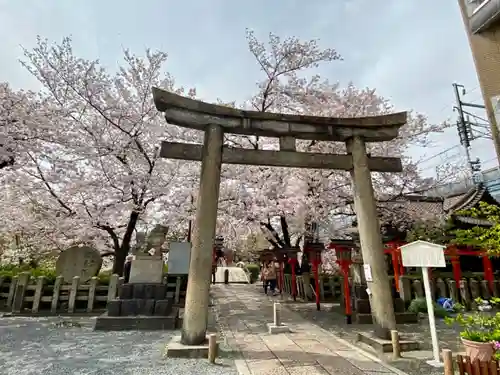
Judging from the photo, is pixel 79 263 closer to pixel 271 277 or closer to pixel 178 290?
pixel 178 290

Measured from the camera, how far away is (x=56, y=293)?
9.93 m

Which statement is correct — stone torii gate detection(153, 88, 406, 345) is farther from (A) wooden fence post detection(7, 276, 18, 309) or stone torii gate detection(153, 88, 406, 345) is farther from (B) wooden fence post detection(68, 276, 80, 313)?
(A) wooden fence post detection(7, 276, 18, 309)

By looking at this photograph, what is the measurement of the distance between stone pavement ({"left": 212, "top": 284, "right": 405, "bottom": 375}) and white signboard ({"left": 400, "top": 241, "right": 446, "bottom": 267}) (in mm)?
1797

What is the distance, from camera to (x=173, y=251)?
598cm

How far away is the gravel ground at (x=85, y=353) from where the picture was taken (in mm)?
4656

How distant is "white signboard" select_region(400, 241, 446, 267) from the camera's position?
5208 millimetres

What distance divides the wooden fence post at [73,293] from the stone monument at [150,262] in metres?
3.11

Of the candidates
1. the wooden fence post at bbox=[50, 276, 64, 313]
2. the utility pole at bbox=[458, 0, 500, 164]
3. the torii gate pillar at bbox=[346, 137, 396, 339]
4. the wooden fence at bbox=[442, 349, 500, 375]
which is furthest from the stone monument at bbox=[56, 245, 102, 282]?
the utility pole at bbox=[458, 0, 500, 164]

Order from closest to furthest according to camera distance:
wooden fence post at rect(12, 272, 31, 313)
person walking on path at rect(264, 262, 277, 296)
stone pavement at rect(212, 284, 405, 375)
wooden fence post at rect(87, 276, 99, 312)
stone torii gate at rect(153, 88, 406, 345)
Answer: stone pavement at rect(212, 284, 405, 375) → stone torii gate at rect(153, 88, 406, 345) → wooden fence post at rect(12, 272, 31, 313) → wooden fence post at rect(87, 276, 99, 312) → person walking on path at rect(264, 262, 277, 296)

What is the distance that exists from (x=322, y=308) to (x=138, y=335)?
23.0 ft

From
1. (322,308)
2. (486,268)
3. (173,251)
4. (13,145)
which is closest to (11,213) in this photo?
(13,145)

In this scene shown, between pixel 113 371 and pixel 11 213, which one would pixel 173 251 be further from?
pixel 11 213

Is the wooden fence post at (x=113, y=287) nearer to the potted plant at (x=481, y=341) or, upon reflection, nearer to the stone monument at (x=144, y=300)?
the stone monument at (x=144, y=300)

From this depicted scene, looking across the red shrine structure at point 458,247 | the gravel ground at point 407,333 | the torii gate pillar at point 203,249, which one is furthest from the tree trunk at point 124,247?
the red shrine structure at point 458,247
